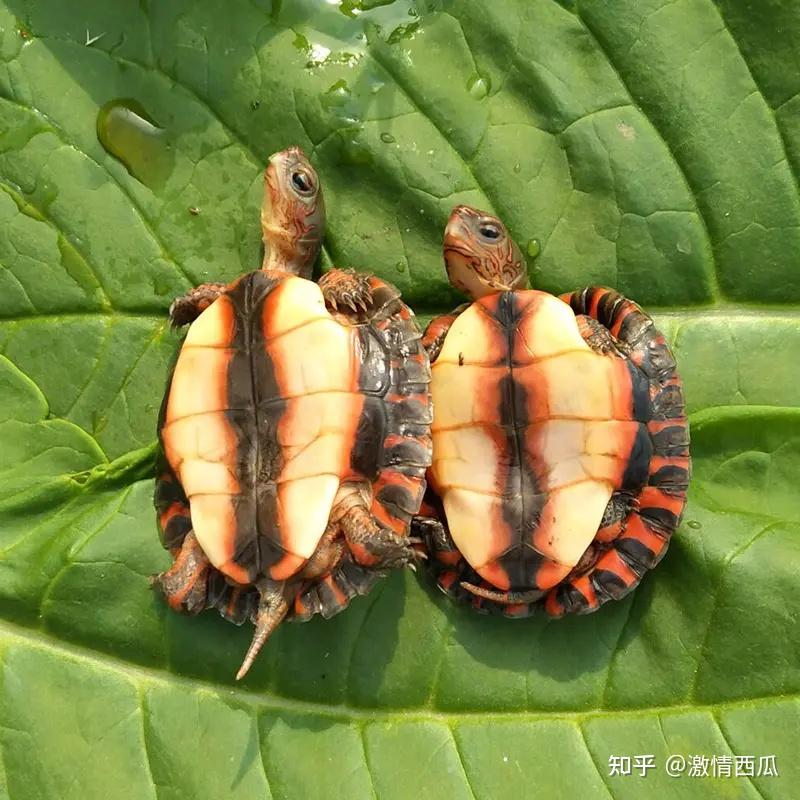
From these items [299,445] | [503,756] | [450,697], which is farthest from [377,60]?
[503,756]

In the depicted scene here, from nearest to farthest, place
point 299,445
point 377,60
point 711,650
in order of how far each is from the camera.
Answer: point 299,445, point 711,650, point 377,60

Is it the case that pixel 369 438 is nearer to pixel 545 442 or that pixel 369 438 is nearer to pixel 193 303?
pixel 545 442

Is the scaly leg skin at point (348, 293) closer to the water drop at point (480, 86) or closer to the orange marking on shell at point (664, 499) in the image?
the water drop at point (480, 86)

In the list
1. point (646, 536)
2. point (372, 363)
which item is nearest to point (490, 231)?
point (372, 363)

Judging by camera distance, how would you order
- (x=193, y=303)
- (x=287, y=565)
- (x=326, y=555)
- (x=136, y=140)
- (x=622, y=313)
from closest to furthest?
(x=287, y=565)
(x=326, y=555)
(x=622, y=313)
(x=193, y=303)
(x=136, y=140)

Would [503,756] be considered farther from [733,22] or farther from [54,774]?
[733,22]

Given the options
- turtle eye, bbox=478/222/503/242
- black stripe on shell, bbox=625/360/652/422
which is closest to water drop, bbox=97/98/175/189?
turtle eye, bbox=478/222/503/242
